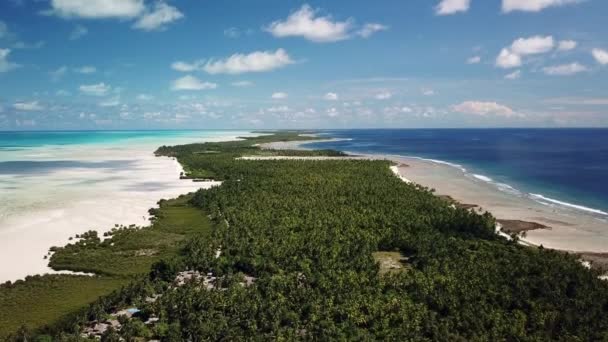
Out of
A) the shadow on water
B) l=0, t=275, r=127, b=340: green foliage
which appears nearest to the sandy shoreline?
l=0, t=275, r=127, b=340: green foliage

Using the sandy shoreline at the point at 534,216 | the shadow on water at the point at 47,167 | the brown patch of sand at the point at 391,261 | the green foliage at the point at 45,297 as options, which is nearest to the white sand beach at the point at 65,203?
the shadow on water at the point at 47,167

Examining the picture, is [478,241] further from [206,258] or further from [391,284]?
[206,258]

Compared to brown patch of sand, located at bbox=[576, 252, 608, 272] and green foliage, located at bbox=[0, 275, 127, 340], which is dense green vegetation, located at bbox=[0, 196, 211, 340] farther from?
brown patch of sand, located at bbox=[576, 252, 608, 272]

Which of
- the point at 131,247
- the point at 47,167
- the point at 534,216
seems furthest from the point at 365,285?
the point at 47,167

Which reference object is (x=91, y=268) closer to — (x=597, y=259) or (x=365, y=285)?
(x=365, y=285)

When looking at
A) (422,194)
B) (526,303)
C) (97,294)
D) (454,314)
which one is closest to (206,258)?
(97,294)

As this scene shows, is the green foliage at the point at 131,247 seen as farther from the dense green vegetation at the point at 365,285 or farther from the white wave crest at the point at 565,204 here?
the white wave crest at the point at 565,204
